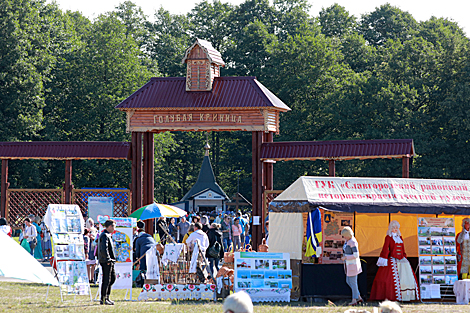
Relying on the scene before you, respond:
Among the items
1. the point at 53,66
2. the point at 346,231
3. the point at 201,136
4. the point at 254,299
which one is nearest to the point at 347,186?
the point at 346,231

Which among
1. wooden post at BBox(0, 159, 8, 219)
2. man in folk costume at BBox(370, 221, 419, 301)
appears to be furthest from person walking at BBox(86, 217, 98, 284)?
wooden post at BBox(0, 159, 8, 219)

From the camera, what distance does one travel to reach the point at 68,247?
13992 millimetres

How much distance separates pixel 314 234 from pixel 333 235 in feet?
4.98

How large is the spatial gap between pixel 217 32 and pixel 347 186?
42.9m

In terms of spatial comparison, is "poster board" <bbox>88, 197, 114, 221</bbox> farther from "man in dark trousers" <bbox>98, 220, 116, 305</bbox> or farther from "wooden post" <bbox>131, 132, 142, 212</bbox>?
"man in dark trousers" <bbox>98, 220, 116, 305</bbox>

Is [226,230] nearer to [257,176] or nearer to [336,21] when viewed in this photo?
[257,176]

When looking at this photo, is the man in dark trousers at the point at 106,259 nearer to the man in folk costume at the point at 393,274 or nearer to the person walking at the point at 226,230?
the man in folk costume at the point at 393,274

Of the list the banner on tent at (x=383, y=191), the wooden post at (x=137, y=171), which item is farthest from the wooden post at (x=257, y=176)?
the banner on tent at (x=383, y=191)

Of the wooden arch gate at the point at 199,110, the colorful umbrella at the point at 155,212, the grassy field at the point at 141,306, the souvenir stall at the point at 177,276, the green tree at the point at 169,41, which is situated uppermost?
the green tree at the point at 169,41

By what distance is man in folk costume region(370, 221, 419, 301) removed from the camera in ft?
45.3

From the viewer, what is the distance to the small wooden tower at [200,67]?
76.2 ft

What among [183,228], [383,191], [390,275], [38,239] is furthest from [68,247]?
[38,239]

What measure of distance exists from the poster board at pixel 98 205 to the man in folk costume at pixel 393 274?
1156 centimetres

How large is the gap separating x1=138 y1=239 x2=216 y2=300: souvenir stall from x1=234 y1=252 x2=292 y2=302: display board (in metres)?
0.66
